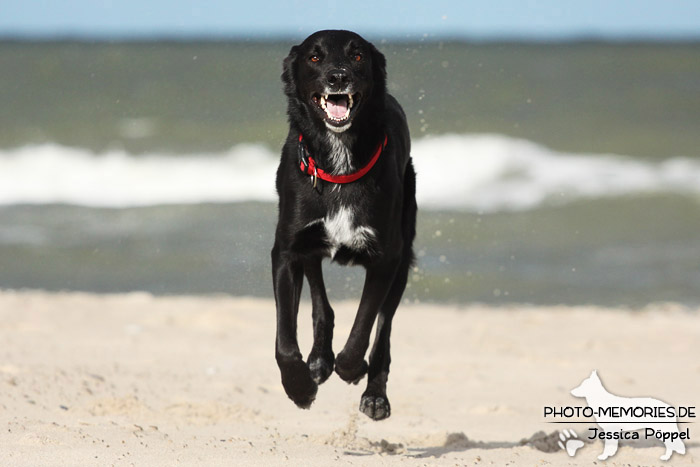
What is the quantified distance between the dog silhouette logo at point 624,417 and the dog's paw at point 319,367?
4.70ft

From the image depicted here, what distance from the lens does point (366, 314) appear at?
4363 mm

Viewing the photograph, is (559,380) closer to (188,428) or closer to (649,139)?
(188,428)

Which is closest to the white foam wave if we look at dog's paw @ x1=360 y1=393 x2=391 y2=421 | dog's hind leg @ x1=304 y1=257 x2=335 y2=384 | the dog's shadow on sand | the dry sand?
the dry sand

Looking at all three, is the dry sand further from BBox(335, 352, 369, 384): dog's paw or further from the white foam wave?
the white foam wave

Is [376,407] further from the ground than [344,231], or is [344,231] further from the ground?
[344,231]

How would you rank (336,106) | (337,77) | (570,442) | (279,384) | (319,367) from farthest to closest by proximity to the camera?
(279,384) < (570,442) < (319,367) < (336,106) < (337,77)

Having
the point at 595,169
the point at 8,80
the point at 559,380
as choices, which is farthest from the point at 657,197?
the point at 8,80

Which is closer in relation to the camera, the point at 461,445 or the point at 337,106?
the point at 337,106

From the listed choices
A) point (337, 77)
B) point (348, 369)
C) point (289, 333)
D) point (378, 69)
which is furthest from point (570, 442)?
point (337, 77)

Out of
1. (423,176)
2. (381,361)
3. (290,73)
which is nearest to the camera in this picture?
(290,73)

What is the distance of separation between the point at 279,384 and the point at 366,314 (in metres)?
2.29

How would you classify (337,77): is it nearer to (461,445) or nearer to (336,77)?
(336,77)

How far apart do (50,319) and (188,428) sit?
3.61 metres

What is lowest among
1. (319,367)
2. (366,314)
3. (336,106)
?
(319,367)
